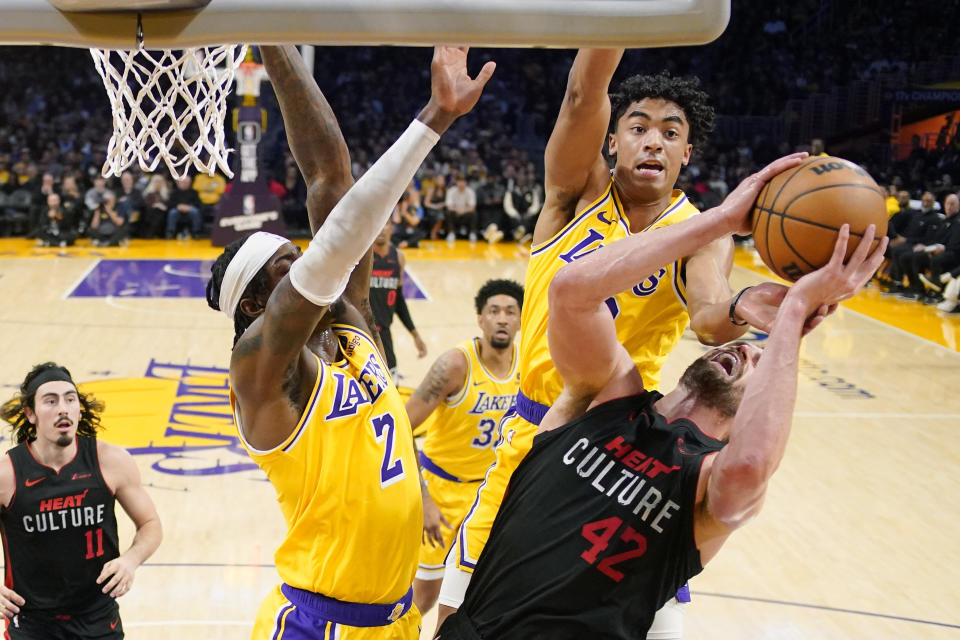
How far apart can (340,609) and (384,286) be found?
16.6 feet

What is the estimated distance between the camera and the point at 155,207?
18.6m

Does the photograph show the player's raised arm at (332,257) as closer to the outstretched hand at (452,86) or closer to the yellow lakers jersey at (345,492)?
the outstretched hand at (452,86)

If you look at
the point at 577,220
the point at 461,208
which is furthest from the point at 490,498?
the point at 461,208

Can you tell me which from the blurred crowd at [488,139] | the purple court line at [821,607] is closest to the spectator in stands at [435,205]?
the blurred crowd at [488,139]

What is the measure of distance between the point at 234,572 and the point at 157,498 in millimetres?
1286

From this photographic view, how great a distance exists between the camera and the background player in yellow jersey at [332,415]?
2.79 meters

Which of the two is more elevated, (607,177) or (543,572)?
(607,177)

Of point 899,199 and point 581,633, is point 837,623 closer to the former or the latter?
point 581,633

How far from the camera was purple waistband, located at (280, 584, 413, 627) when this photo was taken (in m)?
3.15

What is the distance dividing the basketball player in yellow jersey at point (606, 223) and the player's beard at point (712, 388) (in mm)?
728

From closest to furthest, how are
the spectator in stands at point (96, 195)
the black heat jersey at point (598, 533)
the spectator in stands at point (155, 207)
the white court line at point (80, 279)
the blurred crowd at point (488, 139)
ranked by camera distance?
1. the black heat jersey at point (598, 533)
2. the white court line at point (80, 279)
3. the spectator in stands at point (96, 195)
4. the blurred crowd at point (488, 139)
5. the spectator in stands at point (155, 207)

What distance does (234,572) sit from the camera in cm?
579

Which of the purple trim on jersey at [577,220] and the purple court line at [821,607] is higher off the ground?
the purple trim on jersey at [577,220]

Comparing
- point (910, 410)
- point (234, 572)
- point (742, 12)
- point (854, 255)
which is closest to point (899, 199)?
point (910, 410)
